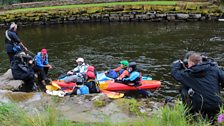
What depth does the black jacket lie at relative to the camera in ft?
18.9

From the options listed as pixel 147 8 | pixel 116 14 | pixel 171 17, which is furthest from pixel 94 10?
pixel 171 17

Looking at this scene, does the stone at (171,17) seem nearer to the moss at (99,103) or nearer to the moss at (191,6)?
the moss at (191,6)

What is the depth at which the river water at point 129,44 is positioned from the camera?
49.9 ft

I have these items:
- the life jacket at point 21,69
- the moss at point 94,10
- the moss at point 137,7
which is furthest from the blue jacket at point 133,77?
the moss at point 94,10

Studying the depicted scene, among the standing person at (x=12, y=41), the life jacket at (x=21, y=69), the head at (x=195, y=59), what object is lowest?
the life jacket at (x=21, y=69)

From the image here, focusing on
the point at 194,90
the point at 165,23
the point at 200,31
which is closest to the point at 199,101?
the point at 194,90

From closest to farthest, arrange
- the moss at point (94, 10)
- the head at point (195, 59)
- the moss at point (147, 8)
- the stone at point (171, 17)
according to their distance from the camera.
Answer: the head at point (195, 59), the stone at point (171, 17), the moss at point (147, 8), the moss at point (94, 10)

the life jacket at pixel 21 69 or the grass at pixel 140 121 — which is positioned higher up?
the grass at pixel 140 121

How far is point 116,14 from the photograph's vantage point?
29.3 meters

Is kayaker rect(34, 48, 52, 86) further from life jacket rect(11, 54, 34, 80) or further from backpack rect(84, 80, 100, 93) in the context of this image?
backpack rect(84, 80, 100, 93)

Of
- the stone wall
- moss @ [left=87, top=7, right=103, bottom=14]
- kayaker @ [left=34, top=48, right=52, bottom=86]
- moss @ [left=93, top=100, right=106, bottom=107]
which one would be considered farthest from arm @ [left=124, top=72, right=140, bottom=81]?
moss @ [left=87, top=7, right=103, bottom=14]

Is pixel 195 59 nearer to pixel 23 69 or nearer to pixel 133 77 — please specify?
pixel 133 77

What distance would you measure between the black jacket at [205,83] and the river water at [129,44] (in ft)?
17.6

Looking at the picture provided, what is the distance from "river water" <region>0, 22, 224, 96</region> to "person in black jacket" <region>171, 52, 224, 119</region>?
533 centimetres
